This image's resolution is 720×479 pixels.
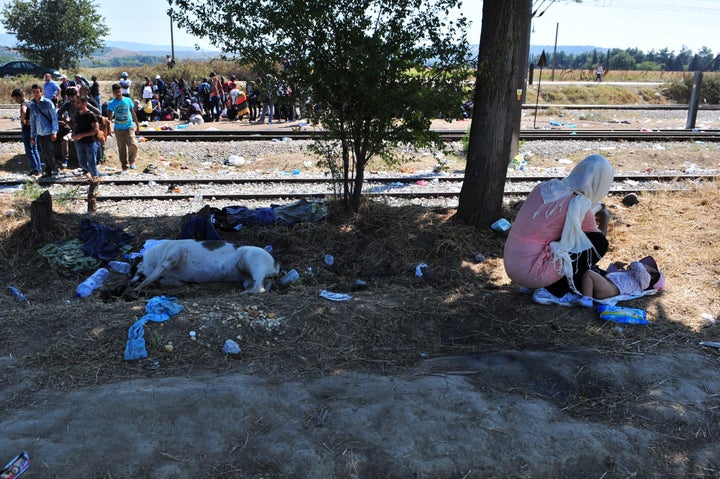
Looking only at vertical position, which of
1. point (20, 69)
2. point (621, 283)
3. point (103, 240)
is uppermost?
point (20, 69)

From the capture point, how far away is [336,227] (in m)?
8.75

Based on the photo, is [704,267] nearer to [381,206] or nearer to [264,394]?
[381,206]

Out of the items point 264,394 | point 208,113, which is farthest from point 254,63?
point 208,113

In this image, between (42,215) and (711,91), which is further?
(711,91)

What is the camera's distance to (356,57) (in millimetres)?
7770

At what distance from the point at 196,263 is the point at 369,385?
12.0 ft

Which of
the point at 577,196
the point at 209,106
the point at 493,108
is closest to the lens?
the point at 577,196

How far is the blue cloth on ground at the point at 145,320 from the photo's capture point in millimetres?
4805

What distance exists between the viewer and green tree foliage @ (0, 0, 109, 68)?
42188 mm

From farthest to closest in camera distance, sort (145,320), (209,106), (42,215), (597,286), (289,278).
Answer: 1. (209,106)
2. (42,215)
3. (289,278)
4. (597,286)
5. (145,320)

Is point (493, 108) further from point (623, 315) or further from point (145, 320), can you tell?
point (145, 320)

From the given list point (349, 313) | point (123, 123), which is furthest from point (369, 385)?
point (123, 123)

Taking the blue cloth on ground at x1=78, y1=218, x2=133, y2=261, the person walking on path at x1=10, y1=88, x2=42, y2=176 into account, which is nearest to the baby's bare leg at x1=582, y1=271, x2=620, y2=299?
the blue cloth on ground at x1=78, y1=218, x2=133, y2=261

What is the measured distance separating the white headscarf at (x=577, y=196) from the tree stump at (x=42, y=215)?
22.8 feet
